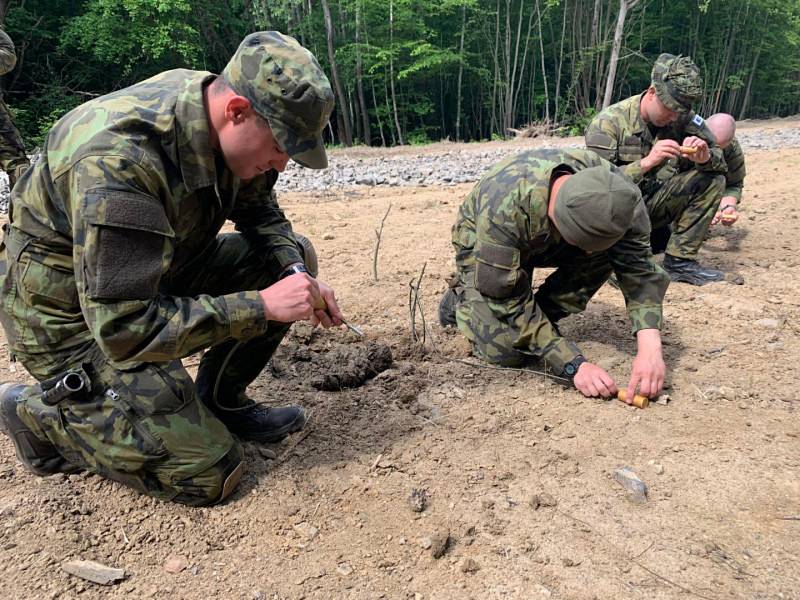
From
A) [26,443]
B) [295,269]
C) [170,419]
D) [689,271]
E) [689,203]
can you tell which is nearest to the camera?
[170,419]

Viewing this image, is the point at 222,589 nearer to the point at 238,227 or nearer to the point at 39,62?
the point at 238,227

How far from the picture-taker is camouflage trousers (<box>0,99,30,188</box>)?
5.49 metres

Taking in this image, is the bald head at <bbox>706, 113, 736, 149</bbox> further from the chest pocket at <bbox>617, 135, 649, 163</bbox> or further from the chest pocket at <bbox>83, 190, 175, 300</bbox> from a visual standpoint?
the chest pocket at <bbox>83, 190, 175, 300</bbox>

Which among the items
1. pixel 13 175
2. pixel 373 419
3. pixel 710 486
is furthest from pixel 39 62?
pixel 710 486

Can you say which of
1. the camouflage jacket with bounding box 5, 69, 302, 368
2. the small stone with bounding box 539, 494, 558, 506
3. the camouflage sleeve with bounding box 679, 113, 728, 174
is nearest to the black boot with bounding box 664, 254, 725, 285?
the camouflage sleeve with bounding box 679, 113, 728, 174

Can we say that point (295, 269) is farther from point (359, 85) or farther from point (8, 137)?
point (359, 85)

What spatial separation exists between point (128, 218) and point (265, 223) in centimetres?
90

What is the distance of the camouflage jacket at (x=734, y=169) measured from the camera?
15.5 feet

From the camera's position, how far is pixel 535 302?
2934 mm

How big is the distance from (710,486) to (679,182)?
2848 millimetres

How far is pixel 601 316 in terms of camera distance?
12.1ft

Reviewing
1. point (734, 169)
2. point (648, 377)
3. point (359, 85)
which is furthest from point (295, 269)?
point (359, 85)

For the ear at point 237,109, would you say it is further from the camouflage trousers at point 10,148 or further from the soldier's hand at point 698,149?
the camouflage trousers at point 10,148

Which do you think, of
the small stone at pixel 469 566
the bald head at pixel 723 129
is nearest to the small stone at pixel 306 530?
the small stone at pixel 469 566
